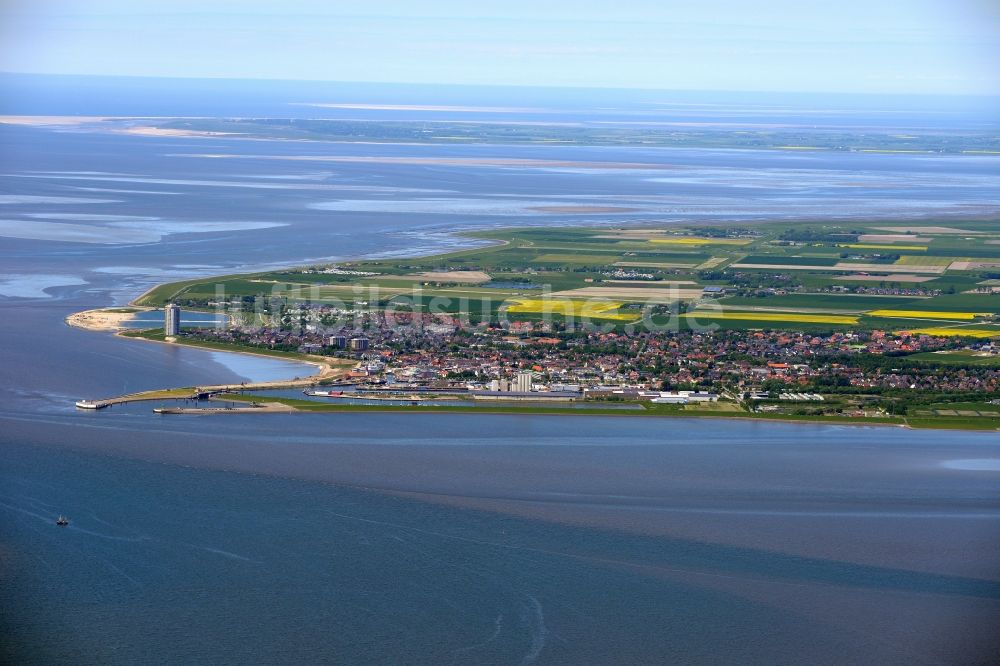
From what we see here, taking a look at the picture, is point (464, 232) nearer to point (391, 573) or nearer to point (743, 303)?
point (743, 303)

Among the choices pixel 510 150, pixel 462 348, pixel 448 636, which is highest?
pixel 510 150

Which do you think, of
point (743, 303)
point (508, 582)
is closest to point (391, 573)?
point (508, 582)

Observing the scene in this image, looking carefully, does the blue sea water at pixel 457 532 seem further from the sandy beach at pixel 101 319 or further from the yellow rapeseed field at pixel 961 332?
the yellow rapeseed field at pixel 961 332

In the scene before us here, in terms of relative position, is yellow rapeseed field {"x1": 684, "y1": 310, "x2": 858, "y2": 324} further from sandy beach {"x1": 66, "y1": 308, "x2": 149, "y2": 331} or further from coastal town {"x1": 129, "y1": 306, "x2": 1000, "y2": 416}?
sandy beach {"x1": 66, "y1": 308, "x2": 149, "y2": 331}

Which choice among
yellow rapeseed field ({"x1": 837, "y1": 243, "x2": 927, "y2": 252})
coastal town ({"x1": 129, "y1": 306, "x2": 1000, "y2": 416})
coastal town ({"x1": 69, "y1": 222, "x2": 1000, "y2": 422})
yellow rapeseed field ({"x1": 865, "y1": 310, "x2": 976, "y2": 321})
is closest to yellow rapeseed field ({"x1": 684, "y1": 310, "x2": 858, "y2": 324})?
coastal town ({"x1": 69, "y1": 222, "x2": 1000, "y2": 422})

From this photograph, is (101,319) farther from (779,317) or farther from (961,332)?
(961,332)

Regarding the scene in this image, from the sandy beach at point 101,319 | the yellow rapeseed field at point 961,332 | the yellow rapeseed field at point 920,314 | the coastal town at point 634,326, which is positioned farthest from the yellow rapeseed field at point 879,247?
the sandy beach at point 101,319
